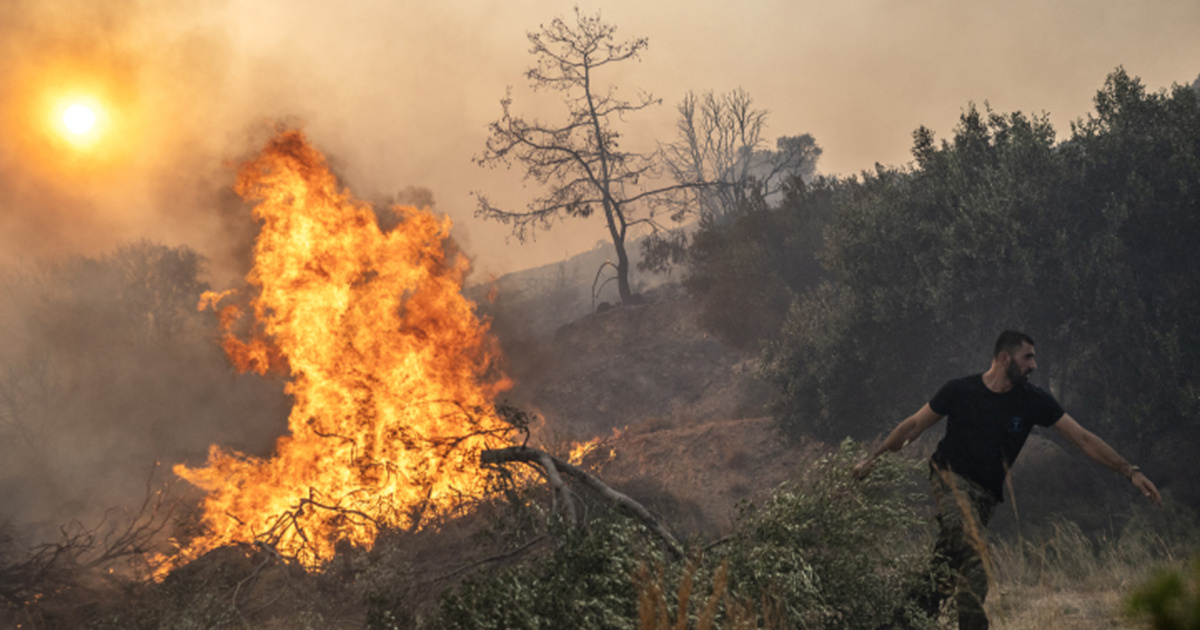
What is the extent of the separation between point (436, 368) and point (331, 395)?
2160mm

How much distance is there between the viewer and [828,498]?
5848mm

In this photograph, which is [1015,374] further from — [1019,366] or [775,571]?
[775,571]

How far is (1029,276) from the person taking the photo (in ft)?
46.2

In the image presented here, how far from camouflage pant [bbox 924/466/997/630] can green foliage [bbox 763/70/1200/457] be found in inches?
401

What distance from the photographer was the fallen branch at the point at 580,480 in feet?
22.7

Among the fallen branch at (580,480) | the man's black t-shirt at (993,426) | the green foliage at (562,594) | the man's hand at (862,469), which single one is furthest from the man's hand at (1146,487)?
the fallen branch at (580,480)

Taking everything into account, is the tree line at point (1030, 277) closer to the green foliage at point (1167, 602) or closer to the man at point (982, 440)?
the man at point (982, 440)

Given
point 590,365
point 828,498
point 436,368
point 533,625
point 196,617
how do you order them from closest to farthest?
point 533,625, point 828,498, point 196,617, point 436,368, point 590,365

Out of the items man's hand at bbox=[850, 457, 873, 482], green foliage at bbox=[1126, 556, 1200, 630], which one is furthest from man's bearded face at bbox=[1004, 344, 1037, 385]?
green foliage at bbox=[1126, 556, 1200, 630]

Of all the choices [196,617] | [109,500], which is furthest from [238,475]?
[109,500]

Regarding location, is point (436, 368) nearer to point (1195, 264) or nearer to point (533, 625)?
point (533, 625)

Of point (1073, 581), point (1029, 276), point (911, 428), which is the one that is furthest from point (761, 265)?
point (911, 428)

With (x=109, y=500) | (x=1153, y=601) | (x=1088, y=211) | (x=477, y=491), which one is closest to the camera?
(x=1153, y=601)

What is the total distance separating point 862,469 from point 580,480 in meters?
3.10
